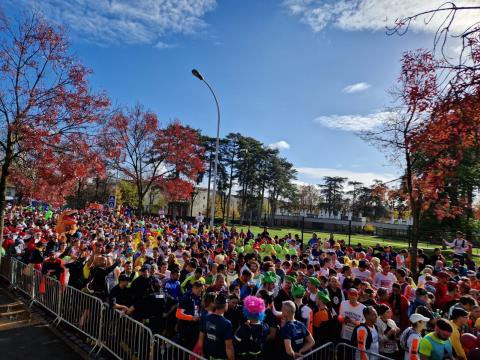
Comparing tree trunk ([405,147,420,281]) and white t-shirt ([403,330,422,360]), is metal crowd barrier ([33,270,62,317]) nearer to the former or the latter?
white t-shirt ([403,330,422,360])

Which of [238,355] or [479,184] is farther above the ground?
[479,184]

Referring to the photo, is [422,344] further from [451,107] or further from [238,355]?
[451,107]

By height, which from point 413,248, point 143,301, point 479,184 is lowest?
point 143,301

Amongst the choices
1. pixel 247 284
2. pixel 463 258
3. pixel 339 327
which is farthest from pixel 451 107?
pixel 463 258

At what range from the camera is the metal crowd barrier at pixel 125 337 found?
5.36m

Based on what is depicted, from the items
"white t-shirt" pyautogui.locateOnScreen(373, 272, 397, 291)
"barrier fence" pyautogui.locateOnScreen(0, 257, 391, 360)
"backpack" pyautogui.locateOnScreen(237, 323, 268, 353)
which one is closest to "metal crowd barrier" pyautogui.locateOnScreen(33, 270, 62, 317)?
"barrier fence" pyautogui.locateOnScreen(0, 257, 391, 360)

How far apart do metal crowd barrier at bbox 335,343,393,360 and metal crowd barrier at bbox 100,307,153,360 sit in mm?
2908

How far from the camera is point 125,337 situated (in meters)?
5.87

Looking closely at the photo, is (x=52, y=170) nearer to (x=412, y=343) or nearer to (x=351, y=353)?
(x=351, y=353)

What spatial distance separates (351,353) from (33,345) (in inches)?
245

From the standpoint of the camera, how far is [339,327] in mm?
5812

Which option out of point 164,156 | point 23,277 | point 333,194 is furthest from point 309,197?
point 23,277

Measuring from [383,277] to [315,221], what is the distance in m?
58.9

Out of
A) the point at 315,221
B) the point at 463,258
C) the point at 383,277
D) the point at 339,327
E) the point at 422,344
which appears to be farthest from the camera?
the point at 315,221
